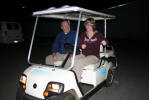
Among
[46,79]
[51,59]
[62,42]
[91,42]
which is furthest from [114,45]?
[46,79]

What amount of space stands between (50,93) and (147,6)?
19.8 m

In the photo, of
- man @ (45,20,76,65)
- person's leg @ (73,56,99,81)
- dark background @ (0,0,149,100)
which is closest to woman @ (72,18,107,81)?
person's leg @ (73,56,99,81)

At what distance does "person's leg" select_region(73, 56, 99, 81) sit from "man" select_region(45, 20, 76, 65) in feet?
1.71

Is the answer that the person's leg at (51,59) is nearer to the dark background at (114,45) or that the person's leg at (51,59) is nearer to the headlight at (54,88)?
the headlight at (54,88)

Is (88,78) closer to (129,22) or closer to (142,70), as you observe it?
(142,70)

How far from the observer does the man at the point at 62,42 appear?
149 inches

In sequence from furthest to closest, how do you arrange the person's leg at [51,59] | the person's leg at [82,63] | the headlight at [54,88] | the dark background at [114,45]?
the dark background at [114,45] < the person's leg at [51,59] < the person's leg at [82,63] < the headlight at [54,88]

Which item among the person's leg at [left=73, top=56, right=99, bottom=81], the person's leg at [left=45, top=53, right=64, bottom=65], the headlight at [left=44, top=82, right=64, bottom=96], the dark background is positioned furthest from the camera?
the dark background

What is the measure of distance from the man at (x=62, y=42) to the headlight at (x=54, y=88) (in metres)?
1.05

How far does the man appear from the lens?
12.4ft

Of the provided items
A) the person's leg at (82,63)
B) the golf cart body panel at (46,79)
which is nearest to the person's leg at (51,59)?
the person's leg at (82,63)

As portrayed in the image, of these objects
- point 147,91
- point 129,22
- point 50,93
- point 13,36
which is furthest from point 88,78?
point 129,22

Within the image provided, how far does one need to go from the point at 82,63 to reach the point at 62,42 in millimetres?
887

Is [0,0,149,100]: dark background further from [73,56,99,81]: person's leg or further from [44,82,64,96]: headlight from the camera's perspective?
[44,82,64,96]: headlight
